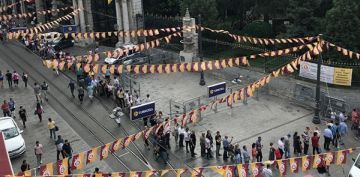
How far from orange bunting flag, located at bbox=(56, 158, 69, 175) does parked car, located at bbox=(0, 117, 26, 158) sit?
6007 mm

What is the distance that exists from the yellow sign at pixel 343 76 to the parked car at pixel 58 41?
25.1m

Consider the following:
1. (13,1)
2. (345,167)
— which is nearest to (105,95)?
(345,167)

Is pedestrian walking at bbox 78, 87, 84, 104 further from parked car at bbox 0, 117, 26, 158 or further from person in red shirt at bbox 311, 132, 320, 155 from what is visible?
person in red shirt at bbox 311, 132, 320, 155

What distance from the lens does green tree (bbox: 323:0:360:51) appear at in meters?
35.2

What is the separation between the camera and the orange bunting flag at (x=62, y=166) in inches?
831

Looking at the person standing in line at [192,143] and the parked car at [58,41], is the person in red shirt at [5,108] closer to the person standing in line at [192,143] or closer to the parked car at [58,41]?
the person standing in line at [192,143]

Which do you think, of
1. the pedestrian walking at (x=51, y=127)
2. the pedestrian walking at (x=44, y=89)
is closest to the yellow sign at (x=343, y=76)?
the pedestrian walking at (x=51, y=127)

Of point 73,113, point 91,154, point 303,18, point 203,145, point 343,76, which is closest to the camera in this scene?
point 91,154

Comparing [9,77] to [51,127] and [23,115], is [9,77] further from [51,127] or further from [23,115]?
[51,127]

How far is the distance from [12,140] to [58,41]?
76.0ft

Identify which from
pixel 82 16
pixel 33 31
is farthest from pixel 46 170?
pixel 82 16

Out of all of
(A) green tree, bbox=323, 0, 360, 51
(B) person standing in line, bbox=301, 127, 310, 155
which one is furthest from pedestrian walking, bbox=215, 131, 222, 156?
(A) green tree, bbox=323, 0, 360, 51

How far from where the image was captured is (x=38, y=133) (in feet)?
98.2

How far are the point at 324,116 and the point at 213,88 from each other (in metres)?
6.78
